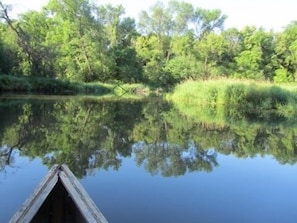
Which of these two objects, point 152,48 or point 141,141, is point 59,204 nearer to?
point 141,141

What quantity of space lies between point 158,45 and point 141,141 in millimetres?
36340

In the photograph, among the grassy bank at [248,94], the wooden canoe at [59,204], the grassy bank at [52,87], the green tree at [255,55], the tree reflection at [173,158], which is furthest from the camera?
the green tree at [255,55]

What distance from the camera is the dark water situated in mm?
3779

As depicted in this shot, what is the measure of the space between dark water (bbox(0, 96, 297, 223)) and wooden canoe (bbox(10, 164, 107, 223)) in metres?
0.76

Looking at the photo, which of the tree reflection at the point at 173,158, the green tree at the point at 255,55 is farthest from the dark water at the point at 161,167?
the green tree at the point at 255,55

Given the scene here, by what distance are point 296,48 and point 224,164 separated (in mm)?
36249

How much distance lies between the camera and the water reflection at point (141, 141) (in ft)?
19.0

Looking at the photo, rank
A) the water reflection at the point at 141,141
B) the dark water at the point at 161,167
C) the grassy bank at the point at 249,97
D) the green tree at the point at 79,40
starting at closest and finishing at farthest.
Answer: the dark water at the point at 161,167 < the water reflection at the point at 141,141 < the grassy bank at the point at 249,97 < the green tree at the point at 79,40

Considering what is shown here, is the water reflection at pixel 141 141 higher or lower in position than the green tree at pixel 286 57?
lower

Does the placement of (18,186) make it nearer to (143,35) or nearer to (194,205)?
(194,205)

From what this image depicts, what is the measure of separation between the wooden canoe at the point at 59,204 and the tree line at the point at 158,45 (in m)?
31.5

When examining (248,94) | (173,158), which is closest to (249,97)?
(248,94)

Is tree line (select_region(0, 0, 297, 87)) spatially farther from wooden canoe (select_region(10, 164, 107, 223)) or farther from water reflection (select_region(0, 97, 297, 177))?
wooden canoe (select_region(10, 164, 107, 223))

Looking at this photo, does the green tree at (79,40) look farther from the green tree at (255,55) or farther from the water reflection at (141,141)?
the water reflection at (141,141)
